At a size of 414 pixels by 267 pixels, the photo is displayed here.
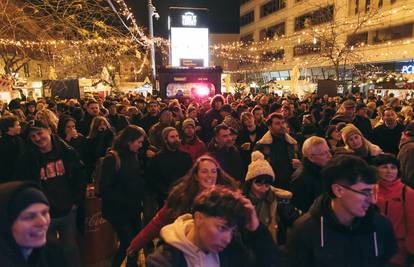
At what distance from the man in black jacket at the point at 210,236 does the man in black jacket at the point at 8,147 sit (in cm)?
421

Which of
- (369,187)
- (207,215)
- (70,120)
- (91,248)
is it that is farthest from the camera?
(70,120)

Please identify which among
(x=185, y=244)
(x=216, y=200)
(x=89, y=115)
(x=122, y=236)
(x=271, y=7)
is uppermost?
(x=271, y=7)

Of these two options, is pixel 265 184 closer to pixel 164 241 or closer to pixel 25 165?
pixel 164 241

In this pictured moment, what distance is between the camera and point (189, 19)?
21734 mm

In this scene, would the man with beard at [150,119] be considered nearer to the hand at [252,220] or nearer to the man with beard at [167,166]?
the man with beard at [167,166]

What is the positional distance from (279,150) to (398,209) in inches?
87.1

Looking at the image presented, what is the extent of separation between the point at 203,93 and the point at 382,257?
14.1 meters

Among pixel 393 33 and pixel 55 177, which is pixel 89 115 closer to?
pixel 55 177

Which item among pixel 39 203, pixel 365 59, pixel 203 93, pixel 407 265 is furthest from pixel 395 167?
pixel 365 59

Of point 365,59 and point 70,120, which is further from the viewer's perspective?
point 365,59

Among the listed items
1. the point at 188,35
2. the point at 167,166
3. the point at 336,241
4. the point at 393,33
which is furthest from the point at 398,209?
the point at 393,33

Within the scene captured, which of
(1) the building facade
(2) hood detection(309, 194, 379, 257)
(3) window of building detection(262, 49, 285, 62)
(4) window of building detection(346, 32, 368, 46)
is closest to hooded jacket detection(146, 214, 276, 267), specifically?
(2) hood detection(309, 194, 379, 257)

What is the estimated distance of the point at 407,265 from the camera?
126 inches

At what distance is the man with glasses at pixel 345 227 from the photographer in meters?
2.22
